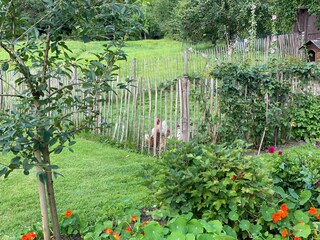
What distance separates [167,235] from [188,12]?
20.1 meters

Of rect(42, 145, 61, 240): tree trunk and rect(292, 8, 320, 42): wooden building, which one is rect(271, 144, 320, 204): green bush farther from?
rect(292, 8, 320, 42): wooden building

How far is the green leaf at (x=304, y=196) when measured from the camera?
10.2 feet

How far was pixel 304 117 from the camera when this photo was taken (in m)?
7.04

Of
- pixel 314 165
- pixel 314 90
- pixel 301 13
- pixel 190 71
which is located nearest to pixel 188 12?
pixel 301 13

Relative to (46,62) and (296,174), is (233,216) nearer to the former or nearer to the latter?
(296,174)

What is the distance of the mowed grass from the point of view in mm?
3724

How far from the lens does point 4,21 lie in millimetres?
2316

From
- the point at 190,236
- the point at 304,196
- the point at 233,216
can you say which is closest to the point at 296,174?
the point at 304,196

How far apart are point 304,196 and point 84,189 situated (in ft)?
8.61

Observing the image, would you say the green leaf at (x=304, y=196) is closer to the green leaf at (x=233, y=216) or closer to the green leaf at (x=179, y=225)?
the green leaf at (x=233, y=216)

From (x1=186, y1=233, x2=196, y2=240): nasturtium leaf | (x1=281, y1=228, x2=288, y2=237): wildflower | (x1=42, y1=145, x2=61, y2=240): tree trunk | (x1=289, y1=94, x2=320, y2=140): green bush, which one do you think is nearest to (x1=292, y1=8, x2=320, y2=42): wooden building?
(x1=289, y1=94, x2=320, y2=140): green bush

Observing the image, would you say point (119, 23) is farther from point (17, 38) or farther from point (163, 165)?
point (163, 165)

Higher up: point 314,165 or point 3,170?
point 3,170

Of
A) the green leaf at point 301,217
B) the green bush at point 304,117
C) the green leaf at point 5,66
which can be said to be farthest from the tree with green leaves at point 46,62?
the green bush at point 304,117
